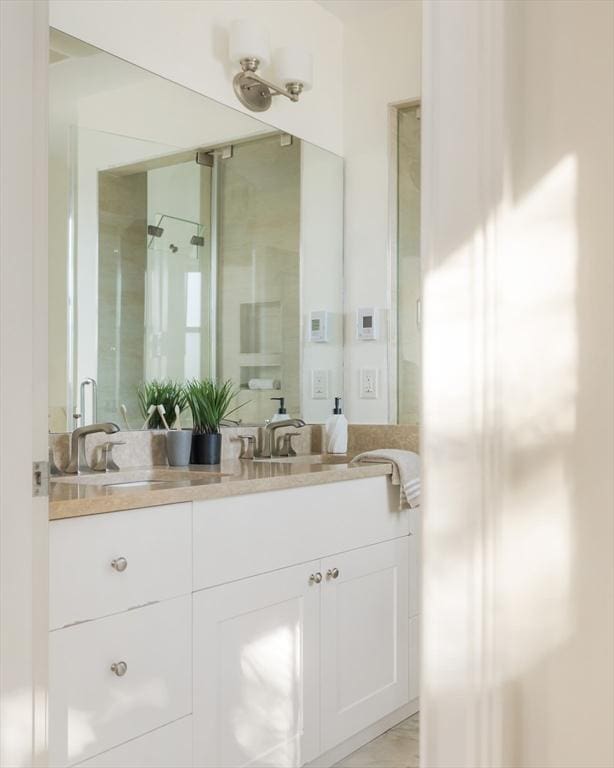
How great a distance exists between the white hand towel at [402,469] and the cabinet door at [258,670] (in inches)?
19.9

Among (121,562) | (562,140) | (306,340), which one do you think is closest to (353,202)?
(306,340)

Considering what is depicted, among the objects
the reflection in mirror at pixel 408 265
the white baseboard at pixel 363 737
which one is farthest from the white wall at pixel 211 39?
the white baseboard at pixel 363 737

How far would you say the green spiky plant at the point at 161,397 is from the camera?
252 cm

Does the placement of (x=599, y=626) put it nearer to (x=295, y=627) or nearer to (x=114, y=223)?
(x=295, y=627)

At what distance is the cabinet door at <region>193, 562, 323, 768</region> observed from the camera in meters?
1.91

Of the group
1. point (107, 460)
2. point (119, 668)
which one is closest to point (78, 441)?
point (107, 460)

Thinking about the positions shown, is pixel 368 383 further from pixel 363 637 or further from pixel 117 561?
pixel 117 561

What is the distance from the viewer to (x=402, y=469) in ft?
8.82

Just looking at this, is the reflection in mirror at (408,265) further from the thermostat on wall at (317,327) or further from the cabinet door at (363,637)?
the cabinet door at (363,637)

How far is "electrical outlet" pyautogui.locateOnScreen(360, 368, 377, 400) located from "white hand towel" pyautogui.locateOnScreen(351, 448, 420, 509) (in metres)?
0.48

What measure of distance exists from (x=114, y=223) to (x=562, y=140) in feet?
6.15

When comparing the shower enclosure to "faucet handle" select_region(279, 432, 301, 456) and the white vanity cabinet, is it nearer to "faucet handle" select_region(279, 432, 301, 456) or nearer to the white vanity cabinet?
"faucet handle" select_region(279, 432, 301, 456)

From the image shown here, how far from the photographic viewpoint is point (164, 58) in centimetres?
256

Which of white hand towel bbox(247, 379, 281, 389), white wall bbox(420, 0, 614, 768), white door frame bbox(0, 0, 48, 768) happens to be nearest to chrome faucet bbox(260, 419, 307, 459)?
white hand towel bbox(247, 379, 281, 389)
